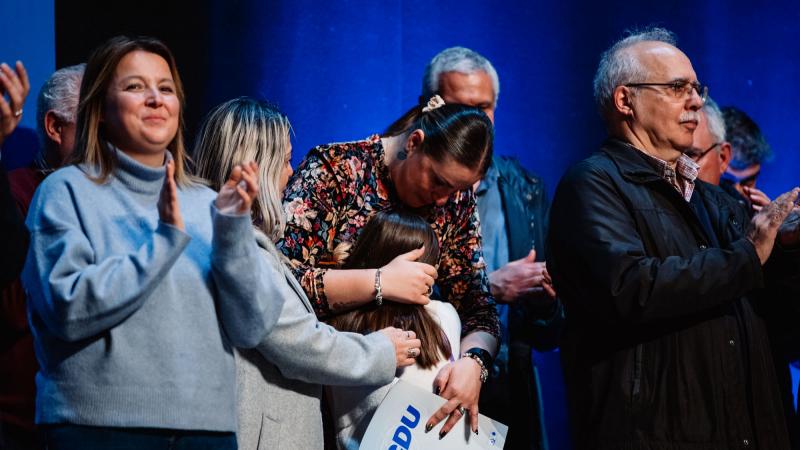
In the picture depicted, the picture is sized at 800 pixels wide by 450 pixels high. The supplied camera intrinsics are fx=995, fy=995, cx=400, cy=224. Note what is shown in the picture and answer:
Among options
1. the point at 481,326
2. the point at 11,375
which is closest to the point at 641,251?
the point at 481,326

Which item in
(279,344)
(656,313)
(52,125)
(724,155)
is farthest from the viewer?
(724,155)

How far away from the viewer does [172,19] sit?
150 inches

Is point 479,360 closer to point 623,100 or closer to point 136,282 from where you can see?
point 623,100

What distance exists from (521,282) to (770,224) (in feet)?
3.41

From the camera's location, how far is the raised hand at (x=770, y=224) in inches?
113

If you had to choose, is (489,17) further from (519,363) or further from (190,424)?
(190,424)

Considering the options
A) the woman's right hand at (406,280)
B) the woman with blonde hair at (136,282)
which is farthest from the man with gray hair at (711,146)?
the woman with blonde hair at (136,282)

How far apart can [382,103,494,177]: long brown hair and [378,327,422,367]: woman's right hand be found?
1.93ft

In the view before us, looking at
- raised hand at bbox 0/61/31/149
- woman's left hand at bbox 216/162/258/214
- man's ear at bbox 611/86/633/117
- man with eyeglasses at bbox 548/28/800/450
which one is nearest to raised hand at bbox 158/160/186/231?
woman's left hand at bbox 216/162/258/214

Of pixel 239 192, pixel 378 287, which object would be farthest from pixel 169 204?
pixel 378 287

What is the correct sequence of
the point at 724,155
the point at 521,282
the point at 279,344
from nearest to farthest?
the point at 279,344 < the point at 521,282 < the point at 724,155

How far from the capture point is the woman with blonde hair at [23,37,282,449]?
2.12 meters

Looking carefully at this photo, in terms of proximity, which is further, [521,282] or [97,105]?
[521,282]

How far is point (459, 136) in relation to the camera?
10.3 ft
